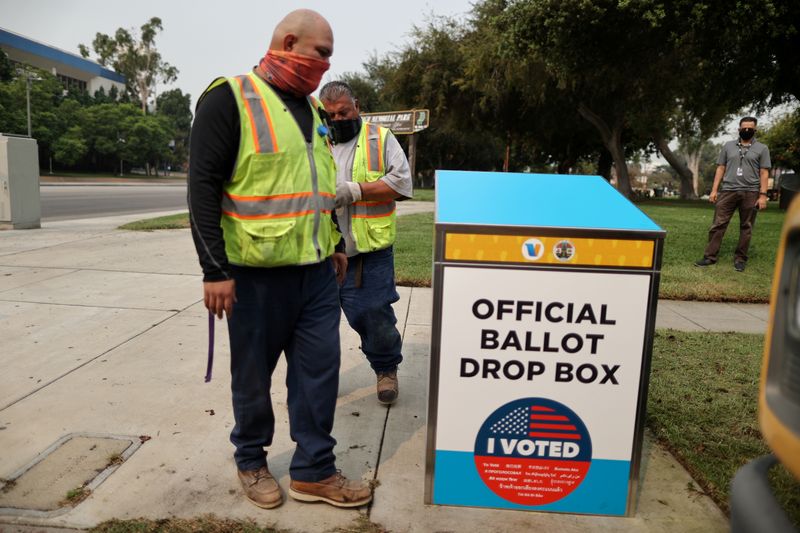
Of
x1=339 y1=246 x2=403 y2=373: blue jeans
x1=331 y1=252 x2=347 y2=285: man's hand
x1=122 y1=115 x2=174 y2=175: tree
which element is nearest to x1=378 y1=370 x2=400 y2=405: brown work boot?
x1=339 y1=246 x2=403 y2=373: blue jeans

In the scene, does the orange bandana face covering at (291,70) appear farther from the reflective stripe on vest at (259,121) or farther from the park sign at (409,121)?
the park sign at (409,121)

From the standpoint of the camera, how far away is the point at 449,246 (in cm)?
227

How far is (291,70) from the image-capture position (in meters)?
2.35

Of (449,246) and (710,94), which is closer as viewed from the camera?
(449,246)

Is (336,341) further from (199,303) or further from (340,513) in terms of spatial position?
(199,303)

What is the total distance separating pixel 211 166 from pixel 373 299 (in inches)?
56.8

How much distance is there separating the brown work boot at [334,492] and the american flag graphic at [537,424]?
0.62 meters

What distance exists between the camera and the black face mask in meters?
3.40

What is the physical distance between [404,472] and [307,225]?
1.23 metres

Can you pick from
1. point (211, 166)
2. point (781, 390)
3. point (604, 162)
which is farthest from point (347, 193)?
point (604, 162)

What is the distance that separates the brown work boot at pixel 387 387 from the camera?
3.53 m

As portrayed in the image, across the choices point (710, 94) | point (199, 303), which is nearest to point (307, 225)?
point (199, 303)

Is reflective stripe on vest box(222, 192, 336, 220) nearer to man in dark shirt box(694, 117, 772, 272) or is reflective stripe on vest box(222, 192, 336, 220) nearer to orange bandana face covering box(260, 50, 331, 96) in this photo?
orange bandana face covering box(260, 50, 331, 96)

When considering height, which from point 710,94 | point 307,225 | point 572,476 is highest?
point 710,94
